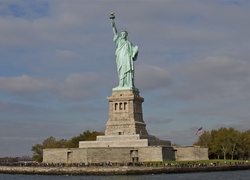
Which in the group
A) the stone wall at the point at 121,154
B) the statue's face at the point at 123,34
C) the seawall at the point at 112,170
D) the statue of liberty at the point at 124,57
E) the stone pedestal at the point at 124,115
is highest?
the statue's face at the point at 123,34

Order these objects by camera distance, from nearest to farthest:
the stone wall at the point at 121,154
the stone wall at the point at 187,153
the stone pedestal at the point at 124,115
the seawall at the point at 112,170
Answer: the seawall at the point at 112,170, the stone wall at the point at 121,154, the stone wall at the point at 187,153, the stone pedestal at the point at 124,115

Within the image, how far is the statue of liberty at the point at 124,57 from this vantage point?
219 feet

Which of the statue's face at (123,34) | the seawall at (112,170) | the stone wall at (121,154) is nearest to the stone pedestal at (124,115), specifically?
the stone wall at (121,154)

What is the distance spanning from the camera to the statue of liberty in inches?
2628

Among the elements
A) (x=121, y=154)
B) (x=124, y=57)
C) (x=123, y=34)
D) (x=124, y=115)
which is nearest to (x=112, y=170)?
(x=121, y=154)

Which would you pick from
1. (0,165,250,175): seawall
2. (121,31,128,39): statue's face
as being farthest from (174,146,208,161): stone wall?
(121,31,128,39): statue's face

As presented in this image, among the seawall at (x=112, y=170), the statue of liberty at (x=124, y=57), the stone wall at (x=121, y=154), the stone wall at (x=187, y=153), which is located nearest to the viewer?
the seawall at (x=112, y=170)

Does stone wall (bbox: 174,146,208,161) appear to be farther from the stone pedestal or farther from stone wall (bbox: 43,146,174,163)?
the stone pedestal

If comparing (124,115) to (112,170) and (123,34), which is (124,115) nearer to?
(123,34)

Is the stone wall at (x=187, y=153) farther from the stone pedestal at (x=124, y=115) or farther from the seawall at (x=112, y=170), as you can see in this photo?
the stone pedestal at (x=124, y=115)

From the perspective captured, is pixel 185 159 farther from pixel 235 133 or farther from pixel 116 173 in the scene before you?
pixel 235 133

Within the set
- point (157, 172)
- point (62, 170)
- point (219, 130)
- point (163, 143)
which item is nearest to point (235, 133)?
point (219, 130)

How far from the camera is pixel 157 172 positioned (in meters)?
51.3

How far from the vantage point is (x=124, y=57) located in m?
67.1
